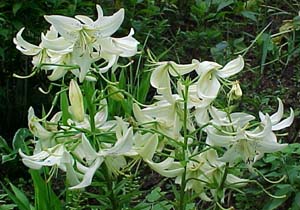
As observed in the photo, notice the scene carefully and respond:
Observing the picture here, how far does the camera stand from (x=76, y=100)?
1.55 meters

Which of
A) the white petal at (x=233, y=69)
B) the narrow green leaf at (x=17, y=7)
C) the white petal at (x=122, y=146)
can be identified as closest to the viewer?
the white petal at (x=122, y=146)

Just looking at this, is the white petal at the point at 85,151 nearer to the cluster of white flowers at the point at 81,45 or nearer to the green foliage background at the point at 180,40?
the cluster of white flowers at the point at 81,45

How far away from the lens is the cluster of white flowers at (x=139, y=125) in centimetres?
148

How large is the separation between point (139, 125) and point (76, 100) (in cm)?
13

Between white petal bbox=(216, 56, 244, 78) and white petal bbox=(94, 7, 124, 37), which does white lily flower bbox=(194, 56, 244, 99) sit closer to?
white petal bbox=(216, 56, 244, 78)

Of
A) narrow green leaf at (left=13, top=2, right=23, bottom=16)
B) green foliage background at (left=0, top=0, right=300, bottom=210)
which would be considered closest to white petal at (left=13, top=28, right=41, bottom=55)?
green foliage background at (left=0, top=0, right=300, bottom=210)

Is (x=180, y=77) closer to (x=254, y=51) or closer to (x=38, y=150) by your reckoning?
(x=38, y=150)

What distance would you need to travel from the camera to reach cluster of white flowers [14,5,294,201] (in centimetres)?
148

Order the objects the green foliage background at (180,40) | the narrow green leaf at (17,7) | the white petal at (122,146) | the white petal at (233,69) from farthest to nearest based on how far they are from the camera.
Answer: the green foliage background at (180,40) → the narrow green leaf at (17,7) → the white petal at (233,69) → the white petal at (122,146)

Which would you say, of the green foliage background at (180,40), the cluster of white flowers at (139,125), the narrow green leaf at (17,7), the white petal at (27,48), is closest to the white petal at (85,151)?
the cluster of white flowers at (139,125)

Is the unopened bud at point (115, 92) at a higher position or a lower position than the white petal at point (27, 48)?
lower

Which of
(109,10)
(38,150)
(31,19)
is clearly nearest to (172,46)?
(109,10)

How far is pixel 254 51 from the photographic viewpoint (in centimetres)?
407

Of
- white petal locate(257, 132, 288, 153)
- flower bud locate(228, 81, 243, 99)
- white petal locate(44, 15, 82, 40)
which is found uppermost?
white petal locate(44, 15, 82, 40)
